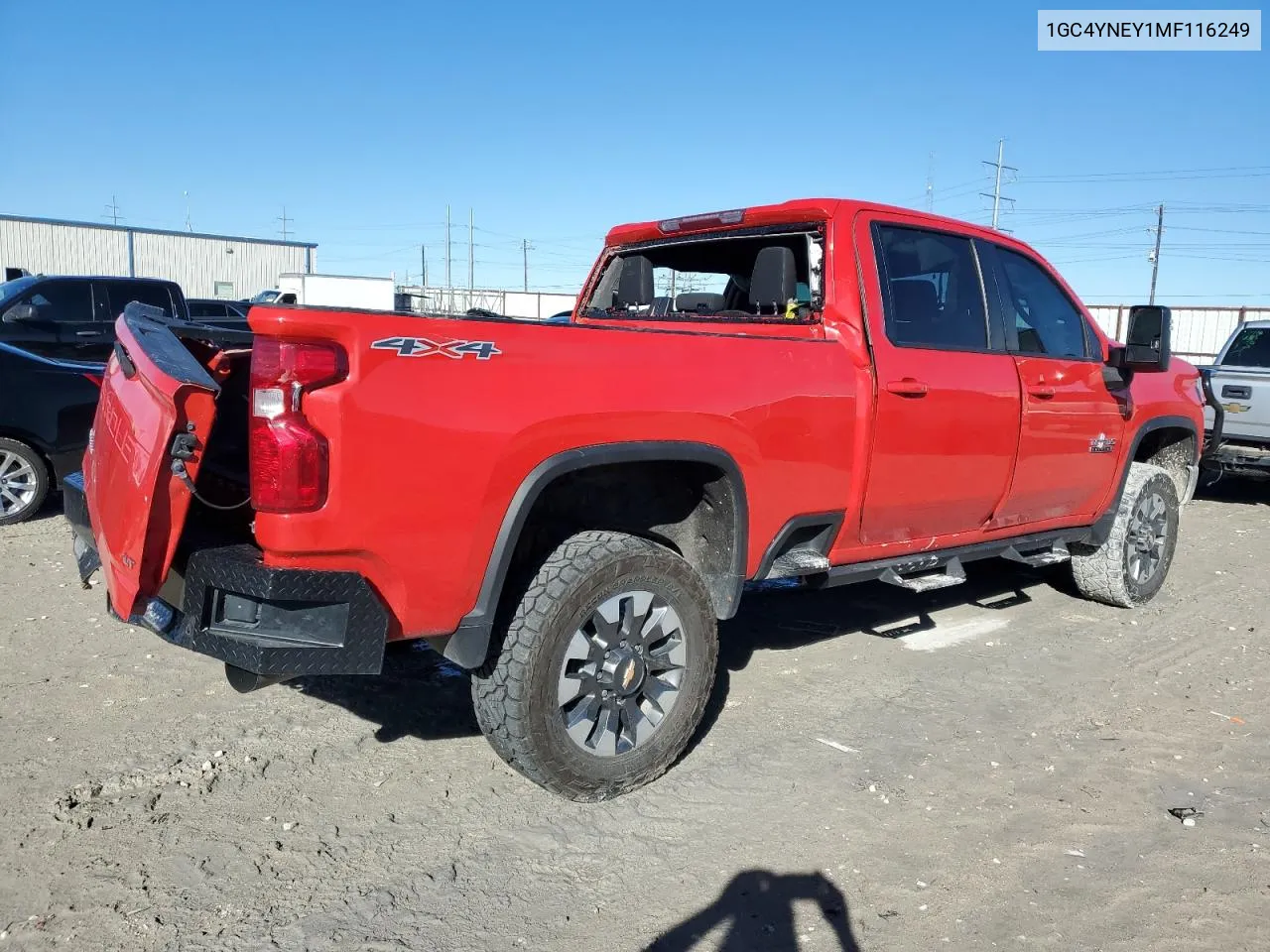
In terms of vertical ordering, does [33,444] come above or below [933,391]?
below

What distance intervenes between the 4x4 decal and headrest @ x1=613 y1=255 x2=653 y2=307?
2.22m

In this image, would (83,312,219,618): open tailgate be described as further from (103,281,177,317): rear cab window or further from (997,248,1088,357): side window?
(103,281,177,317): rear cab window

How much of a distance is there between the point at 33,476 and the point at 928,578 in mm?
6360

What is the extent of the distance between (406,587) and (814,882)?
4.90ft

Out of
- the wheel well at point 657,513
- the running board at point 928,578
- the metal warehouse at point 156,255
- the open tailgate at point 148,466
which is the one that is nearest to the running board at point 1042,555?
the running board at point 928,578

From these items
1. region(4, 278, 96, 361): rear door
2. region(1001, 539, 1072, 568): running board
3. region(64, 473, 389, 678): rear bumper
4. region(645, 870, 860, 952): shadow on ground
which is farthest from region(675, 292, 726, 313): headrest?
region(4, 278, 96, 361): rear door

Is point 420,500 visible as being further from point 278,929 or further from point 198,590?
point 278,929

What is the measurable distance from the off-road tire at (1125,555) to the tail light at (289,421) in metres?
4.65

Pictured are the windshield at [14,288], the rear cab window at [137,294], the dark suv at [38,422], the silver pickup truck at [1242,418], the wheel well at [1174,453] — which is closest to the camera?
the wheel well at [1174,453]

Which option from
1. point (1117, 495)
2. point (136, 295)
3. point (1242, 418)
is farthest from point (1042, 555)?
point (136, 295)

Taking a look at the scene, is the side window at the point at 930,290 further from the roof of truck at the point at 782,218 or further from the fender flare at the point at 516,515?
the fender flare at the point at 516,515

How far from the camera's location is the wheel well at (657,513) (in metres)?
3.40

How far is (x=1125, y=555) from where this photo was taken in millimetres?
5742

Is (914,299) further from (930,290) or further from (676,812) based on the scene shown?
(676,812)
